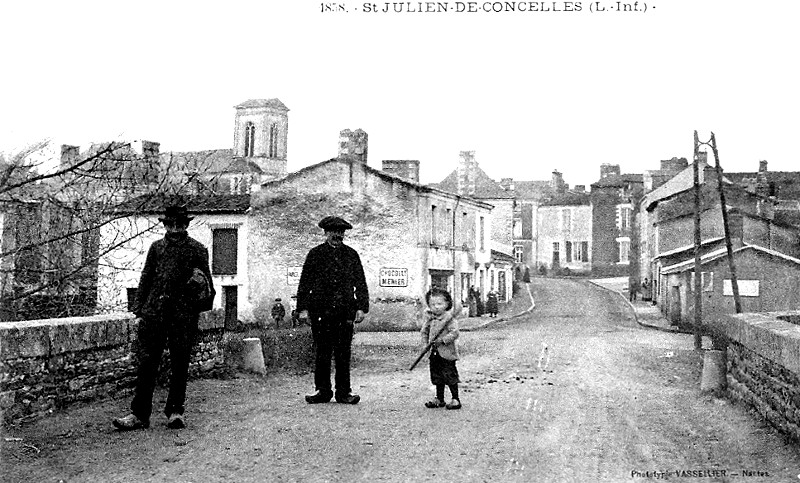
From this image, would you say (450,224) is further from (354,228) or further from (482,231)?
(354,228)

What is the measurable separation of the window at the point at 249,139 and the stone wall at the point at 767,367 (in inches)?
2806

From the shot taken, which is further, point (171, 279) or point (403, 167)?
point (403, 167)

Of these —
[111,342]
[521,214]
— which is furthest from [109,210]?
[521,214]

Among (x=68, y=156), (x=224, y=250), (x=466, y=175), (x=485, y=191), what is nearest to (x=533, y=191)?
(x=485, y=191)

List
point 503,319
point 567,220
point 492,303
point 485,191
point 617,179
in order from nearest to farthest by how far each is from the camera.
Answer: point 503,319 → point 492,303 → point 485,191 → point 617,179 → point 567,220

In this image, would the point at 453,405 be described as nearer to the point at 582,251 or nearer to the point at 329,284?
the point at 329,284

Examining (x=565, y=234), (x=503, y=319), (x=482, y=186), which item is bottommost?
(x=503, y=319)

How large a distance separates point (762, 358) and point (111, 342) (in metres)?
6.21

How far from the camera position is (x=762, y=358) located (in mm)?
7004

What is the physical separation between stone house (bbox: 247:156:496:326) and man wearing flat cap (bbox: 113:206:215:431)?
18546 mm

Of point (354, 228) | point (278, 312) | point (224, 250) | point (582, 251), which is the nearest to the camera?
point (278, 312)

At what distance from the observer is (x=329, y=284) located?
25.7 ft

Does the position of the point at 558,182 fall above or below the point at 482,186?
above

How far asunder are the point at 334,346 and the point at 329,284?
2.22ft
